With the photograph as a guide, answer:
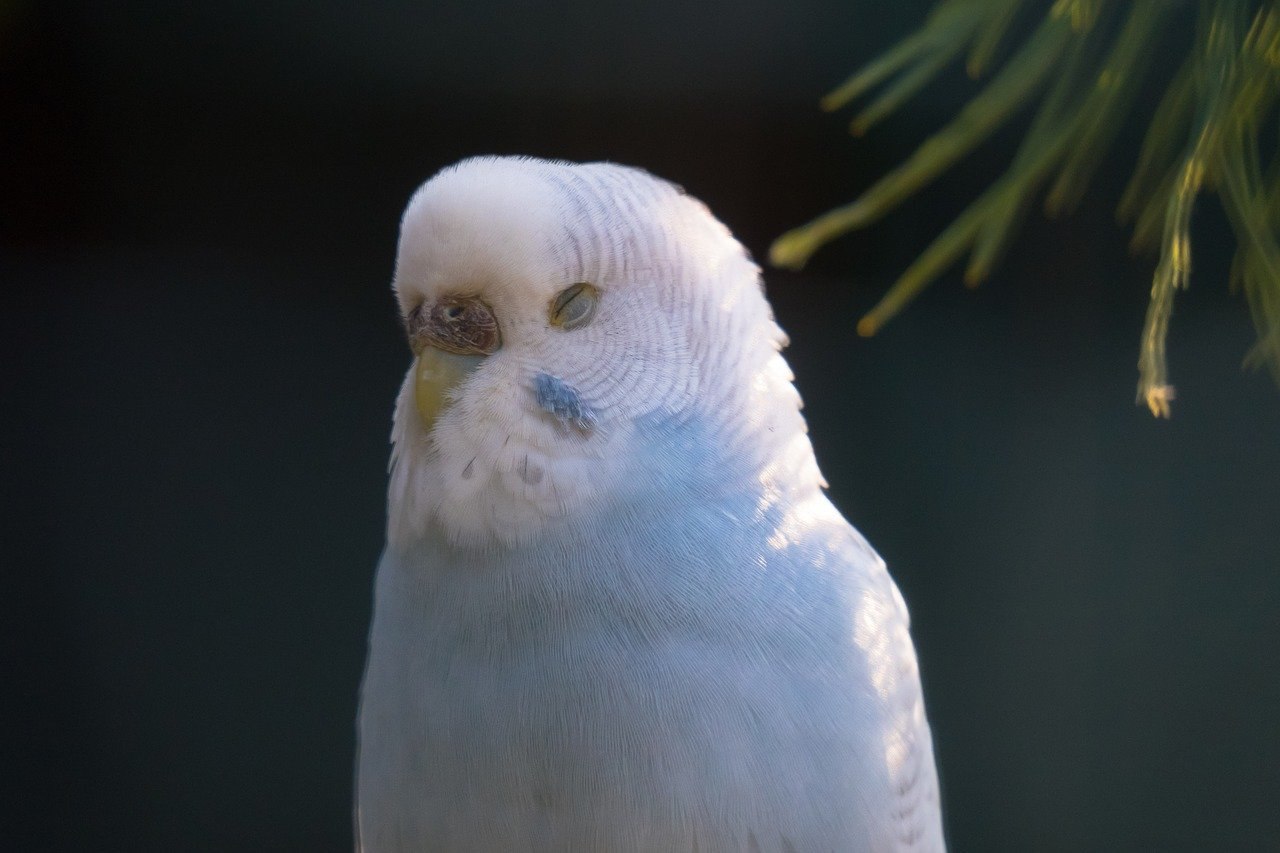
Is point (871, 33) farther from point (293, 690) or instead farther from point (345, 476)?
point (293, 690)

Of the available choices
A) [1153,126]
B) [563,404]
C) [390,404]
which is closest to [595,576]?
[563,404]

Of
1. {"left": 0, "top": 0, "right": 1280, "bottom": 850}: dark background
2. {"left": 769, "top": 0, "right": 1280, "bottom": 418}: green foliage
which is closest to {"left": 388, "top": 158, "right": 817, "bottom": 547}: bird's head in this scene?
{"left": 769, "top": 0, "right": 1280, "bottom": 418}: green foliage

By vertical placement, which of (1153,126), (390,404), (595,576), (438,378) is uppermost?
(1153,126)

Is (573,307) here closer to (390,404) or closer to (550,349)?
(550,349)

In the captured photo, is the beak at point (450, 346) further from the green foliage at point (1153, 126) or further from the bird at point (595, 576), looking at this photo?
the green foliage at point (1153, 126)

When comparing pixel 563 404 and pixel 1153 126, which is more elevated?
pixel 1153 126

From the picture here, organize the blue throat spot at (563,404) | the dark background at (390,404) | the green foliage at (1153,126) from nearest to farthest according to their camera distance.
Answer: the green foliage at (1153,126)
the blue throat spot at (563,404)
the dark background at (390,404)

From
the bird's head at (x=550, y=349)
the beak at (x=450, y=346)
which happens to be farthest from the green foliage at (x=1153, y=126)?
the beak at (x=450, y=346)
